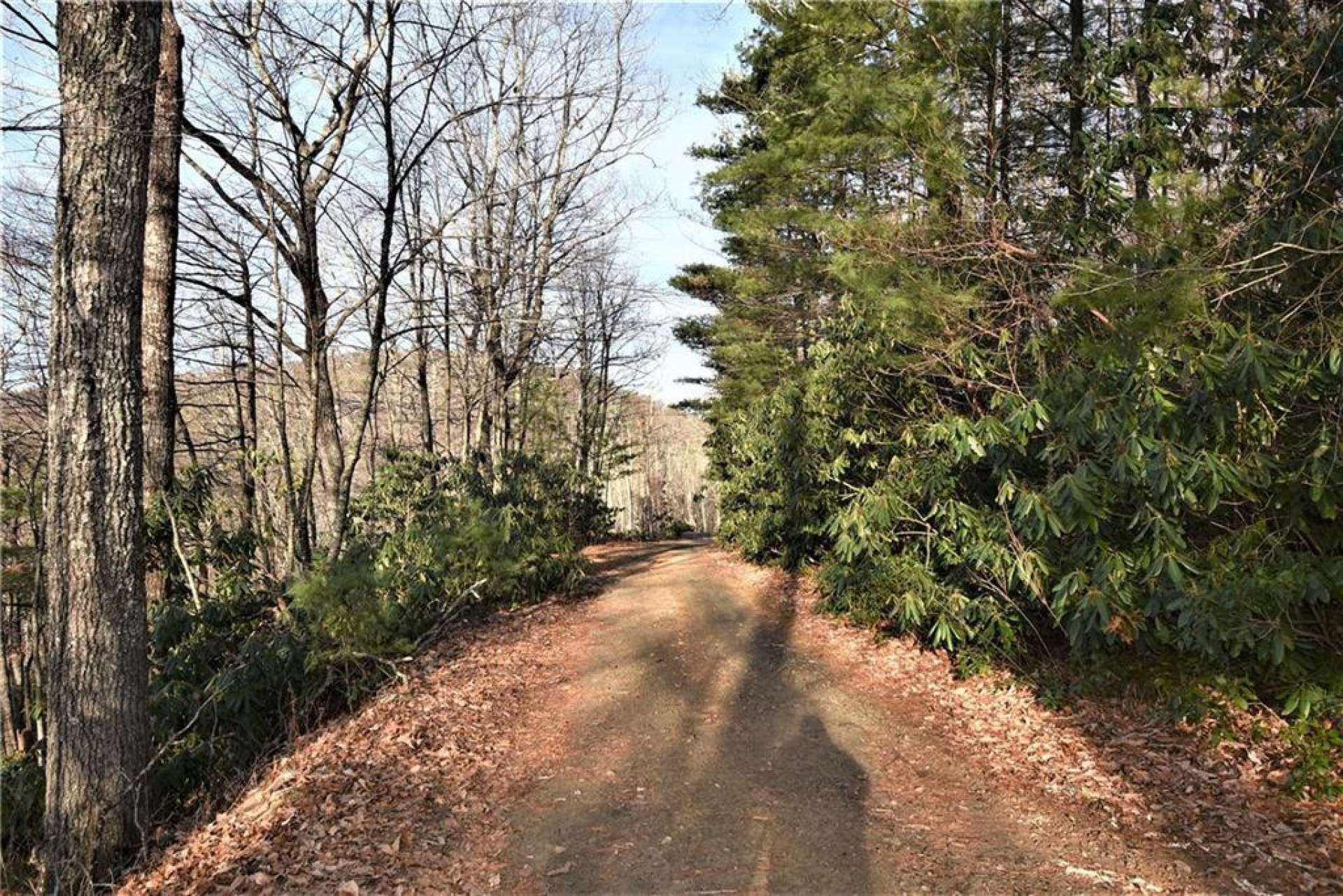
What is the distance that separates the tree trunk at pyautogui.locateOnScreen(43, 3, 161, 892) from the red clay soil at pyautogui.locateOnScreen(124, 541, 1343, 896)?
21.6 inches

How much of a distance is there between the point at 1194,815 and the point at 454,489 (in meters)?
8.68

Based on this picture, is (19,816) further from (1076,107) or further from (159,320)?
(1076,107)

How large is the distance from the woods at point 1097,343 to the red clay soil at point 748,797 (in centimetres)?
64

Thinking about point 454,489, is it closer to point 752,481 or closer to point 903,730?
point 752,481

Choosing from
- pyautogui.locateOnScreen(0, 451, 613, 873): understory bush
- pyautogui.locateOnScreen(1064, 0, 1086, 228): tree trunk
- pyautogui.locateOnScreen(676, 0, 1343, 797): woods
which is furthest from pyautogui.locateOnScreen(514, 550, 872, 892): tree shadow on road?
pyautogui.locateOnScreen(1064, 0, 1086, 228): tree trunk

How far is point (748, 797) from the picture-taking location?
4145mm

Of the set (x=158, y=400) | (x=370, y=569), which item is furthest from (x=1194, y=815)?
(x=158, y=400)

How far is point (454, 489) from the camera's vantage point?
33.1 feet

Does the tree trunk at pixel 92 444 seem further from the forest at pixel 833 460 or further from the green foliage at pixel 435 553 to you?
the green foliage at pixel 435 553

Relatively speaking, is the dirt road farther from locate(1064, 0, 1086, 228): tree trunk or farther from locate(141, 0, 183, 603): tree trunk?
locate(141, 0, 183, 603): tree trunk

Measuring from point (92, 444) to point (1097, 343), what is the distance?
5.90 meters

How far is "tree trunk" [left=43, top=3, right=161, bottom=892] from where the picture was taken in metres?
3.93

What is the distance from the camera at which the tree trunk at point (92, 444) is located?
3.93m

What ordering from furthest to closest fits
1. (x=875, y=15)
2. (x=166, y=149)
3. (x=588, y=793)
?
(x=875, y=15)
(x=166, y=149)
(x=588, y=793)
